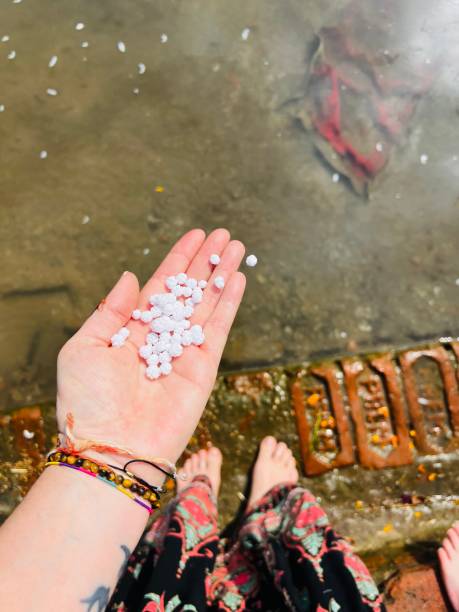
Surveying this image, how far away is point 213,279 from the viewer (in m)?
2.39

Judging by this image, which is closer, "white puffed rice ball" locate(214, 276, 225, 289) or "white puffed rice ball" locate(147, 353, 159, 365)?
"white puffed rice ball" locate(147, 353, 159, 365)

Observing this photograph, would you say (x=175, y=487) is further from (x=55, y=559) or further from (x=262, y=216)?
(x=262, y=216)

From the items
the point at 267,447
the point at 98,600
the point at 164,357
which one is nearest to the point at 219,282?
the point at 164,357

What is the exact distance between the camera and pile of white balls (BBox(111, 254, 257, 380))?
2.19 m

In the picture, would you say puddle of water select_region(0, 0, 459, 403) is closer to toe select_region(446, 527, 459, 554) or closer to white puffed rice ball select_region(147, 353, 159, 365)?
white puffed rice ball select_region(147, 353, 159, 365)

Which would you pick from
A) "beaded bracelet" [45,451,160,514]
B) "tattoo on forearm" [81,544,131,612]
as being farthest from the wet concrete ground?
"tattoo on forearm" [81,544,131,612]

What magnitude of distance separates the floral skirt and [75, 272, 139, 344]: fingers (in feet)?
3.33

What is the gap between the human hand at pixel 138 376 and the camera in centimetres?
201

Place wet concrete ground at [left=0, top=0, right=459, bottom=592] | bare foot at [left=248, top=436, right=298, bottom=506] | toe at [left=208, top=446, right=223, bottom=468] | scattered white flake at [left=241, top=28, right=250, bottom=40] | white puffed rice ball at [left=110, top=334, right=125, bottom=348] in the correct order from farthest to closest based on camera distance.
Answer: scattered white flake at [left=241, top=28, right=250, bottom=40], wet concrete ground at [left=0, top=0, right=459, bottom=592], toe at [left=208, top=446, right=223, bottom=468], bare foot at [left=248, top=436, right=298, bottom=506], white puffed rice ball at [left=110, top=334, right=125, bottom=348]

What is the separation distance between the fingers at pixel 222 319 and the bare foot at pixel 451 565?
159 cm

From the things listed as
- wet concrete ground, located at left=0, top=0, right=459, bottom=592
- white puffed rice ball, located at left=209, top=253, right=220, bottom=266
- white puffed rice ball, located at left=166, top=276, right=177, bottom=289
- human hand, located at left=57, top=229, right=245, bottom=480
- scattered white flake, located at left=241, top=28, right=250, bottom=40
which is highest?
scattered white flake, located at left=241, top=28, right=250, bottom=40

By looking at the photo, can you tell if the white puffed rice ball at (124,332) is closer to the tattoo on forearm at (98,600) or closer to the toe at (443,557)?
the tattoo on forearm at (98,600)

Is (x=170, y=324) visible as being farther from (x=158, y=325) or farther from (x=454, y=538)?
(x=454, y=538)

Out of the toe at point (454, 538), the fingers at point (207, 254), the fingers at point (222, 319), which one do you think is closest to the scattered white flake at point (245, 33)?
the fingers at point (207, 254)
